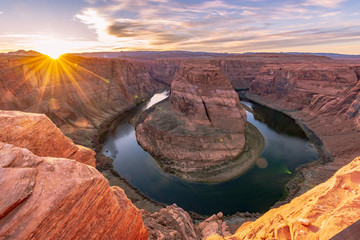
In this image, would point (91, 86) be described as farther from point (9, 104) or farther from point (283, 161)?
point (283, 161)

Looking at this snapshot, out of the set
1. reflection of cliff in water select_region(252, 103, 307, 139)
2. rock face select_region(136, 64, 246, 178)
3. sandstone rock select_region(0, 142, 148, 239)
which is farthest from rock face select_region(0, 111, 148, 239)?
reflection of cliff in water select_region(252, 103, 307, 139)

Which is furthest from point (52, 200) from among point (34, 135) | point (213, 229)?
point (213, 229)

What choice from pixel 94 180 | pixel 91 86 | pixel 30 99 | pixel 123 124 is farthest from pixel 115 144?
pixel 94 180

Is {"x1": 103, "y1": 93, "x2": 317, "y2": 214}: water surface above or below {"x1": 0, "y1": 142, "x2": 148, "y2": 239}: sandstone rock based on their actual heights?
below

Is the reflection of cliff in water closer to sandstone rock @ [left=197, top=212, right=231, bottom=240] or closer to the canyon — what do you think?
the canyon

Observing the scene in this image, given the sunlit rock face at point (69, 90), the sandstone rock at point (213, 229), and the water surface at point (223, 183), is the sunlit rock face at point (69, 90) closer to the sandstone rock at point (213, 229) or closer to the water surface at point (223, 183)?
the water surface at point (223, 183)

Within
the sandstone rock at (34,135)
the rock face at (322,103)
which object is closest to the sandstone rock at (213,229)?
the sandstone rock at (34,135)

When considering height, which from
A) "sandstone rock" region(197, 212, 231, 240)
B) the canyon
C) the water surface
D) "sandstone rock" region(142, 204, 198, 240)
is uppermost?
the canyon
